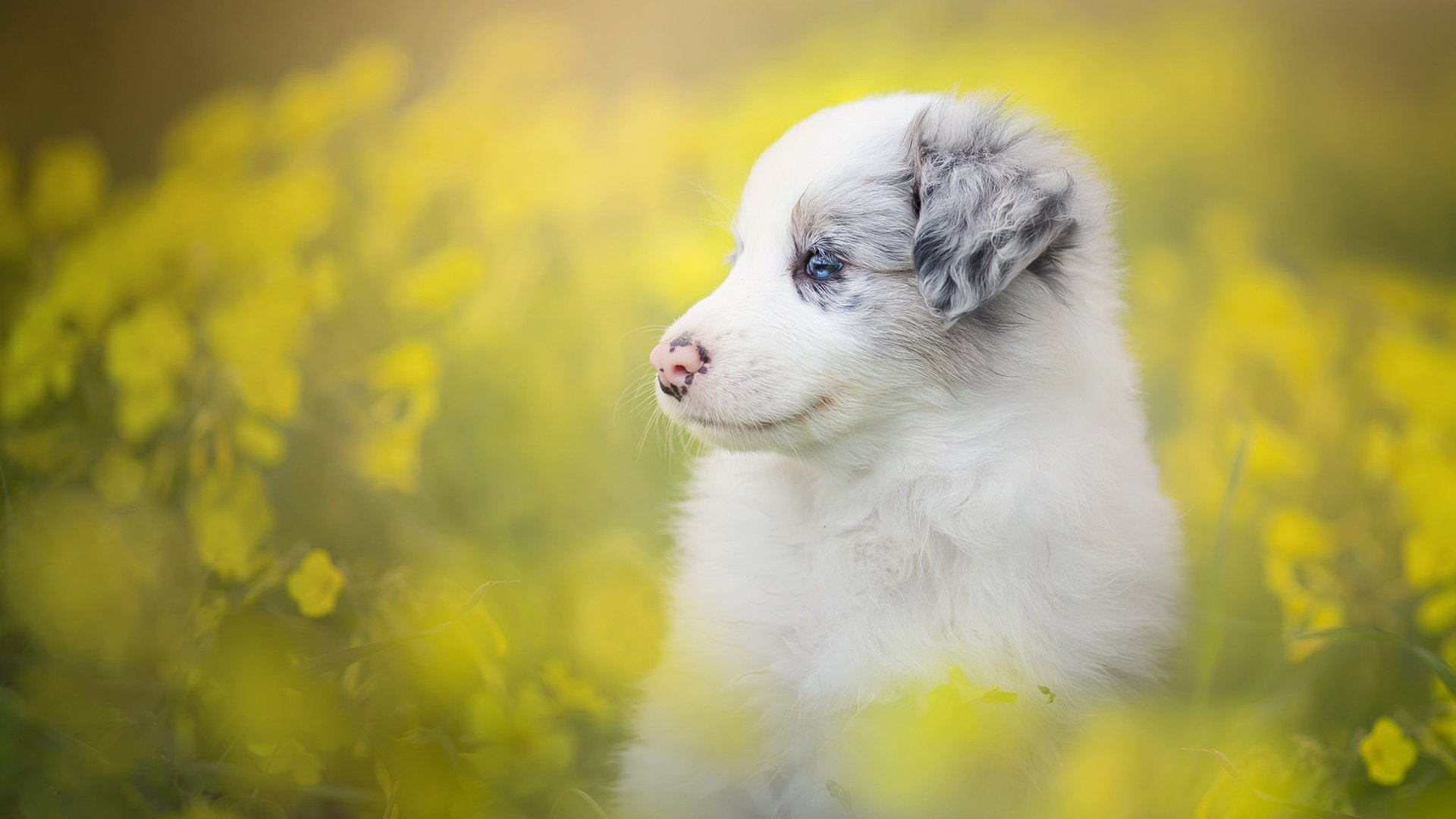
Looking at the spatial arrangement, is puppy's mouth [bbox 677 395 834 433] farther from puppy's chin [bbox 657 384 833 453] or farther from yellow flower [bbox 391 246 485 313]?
yellow flower [bbox 391 246 485 313]

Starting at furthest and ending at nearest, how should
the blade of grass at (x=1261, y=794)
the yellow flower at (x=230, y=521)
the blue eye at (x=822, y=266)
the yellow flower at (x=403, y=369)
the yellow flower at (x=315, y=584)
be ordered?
the yellow flower at (x=403, y=369) → the yellow flower at (x=230, y=521) → the yellow flower at (x=315, y=584) → the blue eye at (x=822, y=266) → the blade of grass at (x=1261, y=794)

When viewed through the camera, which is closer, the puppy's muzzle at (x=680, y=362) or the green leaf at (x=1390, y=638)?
the puppy's muzzle at (x=680, y=362)

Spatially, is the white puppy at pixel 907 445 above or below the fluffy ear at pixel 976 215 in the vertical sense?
below

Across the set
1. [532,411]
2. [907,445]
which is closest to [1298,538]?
[907,445]

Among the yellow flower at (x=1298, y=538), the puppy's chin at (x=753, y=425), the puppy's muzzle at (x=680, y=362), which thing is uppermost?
the puppy's muzzle at (x=680, y=362)

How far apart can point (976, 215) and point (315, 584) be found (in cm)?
125

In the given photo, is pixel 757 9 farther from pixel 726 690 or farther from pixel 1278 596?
pixel 1278 596

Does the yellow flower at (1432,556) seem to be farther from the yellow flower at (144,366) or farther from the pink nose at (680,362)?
the yellow flower at (144,366)

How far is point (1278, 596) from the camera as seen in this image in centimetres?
211

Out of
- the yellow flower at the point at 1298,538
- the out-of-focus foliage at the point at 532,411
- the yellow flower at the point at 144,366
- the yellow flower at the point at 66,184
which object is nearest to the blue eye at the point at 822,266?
the out-of-focus foliage at the point at 532,411

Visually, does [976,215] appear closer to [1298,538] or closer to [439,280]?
[1298,538]

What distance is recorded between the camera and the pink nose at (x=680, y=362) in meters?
1.52

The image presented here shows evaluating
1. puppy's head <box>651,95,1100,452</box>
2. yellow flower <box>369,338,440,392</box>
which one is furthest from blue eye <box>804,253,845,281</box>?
yellow flower <box>369,338,440,392</box>

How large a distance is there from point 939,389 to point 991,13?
103cm
